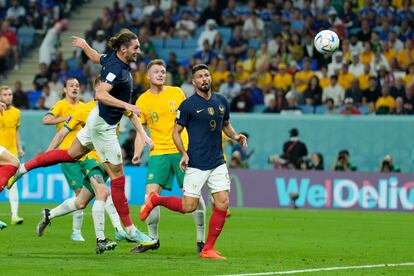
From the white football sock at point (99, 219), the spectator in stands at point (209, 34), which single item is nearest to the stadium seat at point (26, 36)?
the spectator in stands at point (209, 34)

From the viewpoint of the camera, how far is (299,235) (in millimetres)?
17500

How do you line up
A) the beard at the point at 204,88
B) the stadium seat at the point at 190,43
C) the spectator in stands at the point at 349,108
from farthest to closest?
1. the stadium seat at the point at 190,43
2. the spectator in stands at the point at 349,108
3. the beard at the point at 204,88

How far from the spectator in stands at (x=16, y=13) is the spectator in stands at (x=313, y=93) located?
11.2 metres

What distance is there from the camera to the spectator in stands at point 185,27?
107 feet

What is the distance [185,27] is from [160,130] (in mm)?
17842

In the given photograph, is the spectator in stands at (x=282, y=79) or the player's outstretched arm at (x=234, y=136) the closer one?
the player's outstretched arm at (x=234, y=136)

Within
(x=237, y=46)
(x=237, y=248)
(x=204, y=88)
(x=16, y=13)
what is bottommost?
(x=237, y=248)

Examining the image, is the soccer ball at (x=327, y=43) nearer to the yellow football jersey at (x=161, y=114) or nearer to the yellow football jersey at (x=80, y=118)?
the yellow football jersey at (x=161, y=114)

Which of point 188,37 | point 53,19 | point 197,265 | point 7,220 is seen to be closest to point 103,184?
point 197,265

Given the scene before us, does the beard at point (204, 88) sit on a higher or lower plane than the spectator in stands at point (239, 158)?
higher

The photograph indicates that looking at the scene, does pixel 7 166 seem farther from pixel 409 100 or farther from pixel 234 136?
pixel 409 100

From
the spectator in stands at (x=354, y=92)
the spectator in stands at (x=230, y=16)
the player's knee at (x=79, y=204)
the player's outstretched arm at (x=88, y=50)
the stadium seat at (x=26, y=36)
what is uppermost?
the spectator in stands at (x=230, y=16)

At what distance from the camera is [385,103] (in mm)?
27156

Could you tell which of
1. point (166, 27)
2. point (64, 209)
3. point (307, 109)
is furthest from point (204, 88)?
point (166, 27)
